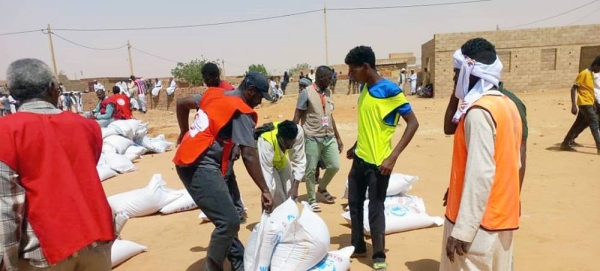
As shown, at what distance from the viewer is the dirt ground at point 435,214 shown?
3191 mm

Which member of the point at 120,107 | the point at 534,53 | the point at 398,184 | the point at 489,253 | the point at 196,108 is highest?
the point at 534,53

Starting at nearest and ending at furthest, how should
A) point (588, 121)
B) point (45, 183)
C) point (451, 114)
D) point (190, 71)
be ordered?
point (45, 183), point (451, 114), point (588, 121), point (190, 71)

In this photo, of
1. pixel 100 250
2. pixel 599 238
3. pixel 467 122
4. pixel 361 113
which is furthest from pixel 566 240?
pixel 100 250

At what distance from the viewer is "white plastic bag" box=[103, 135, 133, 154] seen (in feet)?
24.5

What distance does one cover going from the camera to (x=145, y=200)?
445 centimetres

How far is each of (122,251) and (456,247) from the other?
2681 millimetres

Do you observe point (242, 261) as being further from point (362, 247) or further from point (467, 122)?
point (467, 122)

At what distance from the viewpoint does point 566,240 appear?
A: 3.37 metres

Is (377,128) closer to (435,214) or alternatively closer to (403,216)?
(403,216)

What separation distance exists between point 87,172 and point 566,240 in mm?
3614

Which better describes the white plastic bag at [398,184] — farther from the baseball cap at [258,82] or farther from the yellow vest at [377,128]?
the baseball cap at [258,82]

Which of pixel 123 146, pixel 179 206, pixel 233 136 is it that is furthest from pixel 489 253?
pixel 123 146

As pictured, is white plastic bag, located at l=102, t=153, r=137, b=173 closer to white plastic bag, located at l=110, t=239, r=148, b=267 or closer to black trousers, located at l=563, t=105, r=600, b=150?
white plastic bag, located at l=110, t=239, r=148, b=267

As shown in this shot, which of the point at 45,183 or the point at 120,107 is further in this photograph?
the point at 120,107
